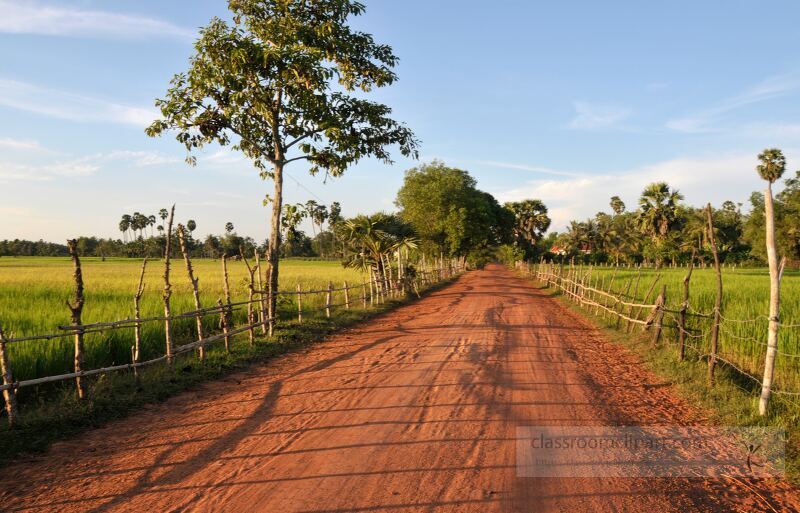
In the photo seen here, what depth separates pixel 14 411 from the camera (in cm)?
508

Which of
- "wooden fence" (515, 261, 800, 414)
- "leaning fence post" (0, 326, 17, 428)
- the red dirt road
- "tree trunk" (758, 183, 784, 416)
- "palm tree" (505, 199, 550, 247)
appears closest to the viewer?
the red dirt road

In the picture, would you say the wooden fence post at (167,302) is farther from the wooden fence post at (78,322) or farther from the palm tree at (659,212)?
the palm tree at (659,212)

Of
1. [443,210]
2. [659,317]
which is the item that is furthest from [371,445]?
[443,210]

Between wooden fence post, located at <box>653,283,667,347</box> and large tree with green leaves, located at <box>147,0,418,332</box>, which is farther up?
large tree with green leaves, located at <box>147,0,418,332</box>

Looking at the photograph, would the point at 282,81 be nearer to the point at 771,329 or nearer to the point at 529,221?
the point at 771,329

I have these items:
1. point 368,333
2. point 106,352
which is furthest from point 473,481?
point 368,333

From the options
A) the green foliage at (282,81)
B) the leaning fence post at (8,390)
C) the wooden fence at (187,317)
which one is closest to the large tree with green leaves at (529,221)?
the wooden fence at (187,317)

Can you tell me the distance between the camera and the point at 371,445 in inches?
186

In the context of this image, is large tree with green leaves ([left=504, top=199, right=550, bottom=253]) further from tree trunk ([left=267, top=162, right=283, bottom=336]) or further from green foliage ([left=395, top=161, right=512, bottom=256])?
tree trunk ([left=267, top=162, right=283, bottom=336])

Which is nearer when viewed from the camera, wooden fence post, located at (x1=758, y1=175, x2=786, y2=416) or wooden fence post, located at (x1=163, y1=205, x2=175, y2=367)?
wooden fence post, located at (x1=758, y1=175, x2=786, y2=416)

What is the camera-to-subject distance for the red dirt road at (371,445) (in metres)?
3.75

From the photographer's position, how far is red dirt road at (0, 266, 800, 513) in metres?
3.75

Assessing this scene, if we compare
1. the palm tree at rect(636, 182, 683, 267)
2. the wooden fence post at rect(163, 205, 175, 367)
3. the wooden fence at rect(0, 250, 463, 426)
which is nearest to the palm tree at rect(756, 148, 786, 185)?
the palm tree at rect(636, 182, 683, 267)

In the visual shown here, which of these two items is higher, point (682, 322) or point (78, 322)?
point (78, 322)
